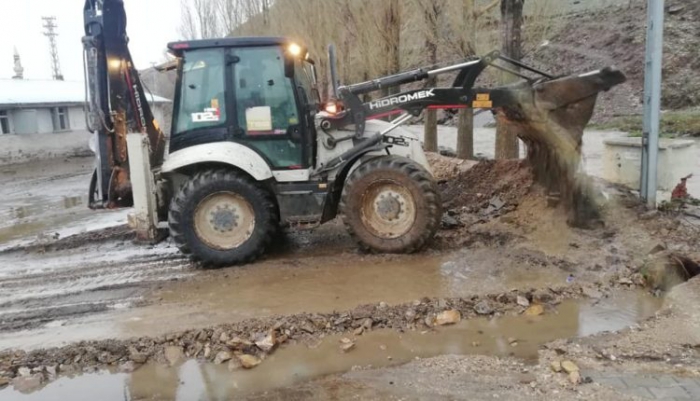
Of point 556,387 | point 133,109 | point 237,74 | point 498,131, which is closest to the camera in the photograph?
point 556,387

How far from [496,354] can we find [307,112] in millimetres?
3701

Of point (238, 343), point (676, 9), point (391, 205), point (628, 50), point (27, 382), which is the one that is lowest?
point (27, 382)

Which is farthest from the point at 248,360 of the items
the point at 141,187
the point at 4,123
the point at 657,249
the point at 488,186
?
the point at 4,123

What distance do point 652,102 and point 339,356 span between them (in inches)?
213

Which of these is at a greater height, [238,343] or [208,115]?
[208,115]

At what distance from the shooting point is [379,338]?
4676 mm

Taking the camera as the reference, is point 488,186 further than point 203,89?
Yes

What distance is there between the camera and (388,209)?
6688 mm

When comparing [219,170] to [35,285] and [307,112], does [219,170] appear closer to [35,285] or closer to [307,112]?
[307,112]

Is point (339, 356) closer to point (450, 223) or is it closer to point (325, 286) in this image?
point (325, 286)

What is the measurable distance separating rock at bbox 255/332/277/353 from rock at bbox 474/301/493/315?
179cm

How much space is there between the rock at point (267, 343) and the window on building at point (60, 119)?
27.1 metres

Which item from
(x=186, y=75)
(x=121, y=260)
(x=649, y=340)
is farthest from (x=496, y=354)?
(x=121, y=260)

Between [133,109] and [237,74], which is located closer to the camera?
[237,74]
